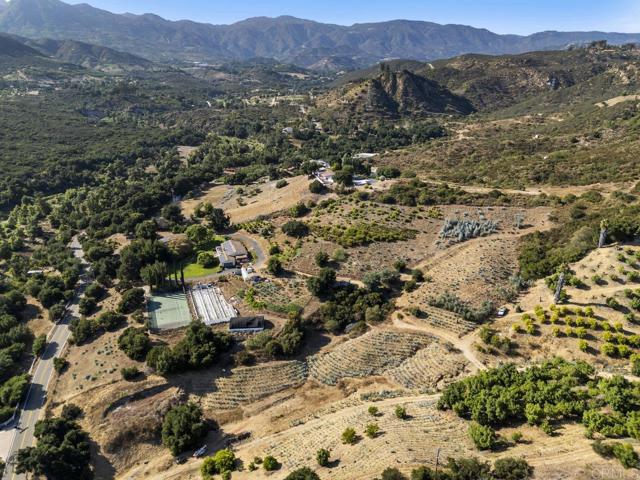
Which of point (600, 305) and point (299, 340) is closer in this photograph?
point (600, 305)

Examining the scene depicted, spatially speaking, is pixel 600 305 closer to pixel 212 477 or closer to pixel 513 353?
pixel 513 353

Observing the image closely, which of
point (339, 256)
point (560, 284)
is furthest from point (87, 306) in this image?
point (560, 284)

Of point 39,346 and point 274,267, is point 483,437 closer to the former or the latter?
point 274,267

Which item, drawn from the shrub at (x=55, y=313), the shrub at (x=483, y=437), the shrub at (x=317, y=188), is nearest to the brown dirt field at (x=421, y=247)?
the shrub at (x=317, y=188)

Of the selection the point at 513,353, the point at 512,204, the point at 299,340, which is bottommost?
the point at 299,340

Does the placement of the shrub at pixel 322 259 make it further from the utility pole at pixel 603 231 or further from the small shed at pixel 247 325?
the utility pole at pixel 603 231

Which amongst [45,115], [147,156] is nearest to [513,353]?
[147,156]
